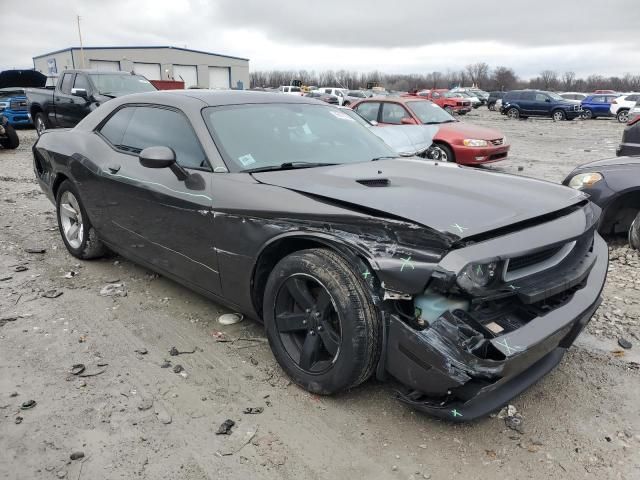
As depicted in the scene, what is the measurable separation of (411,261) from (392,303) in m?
0.25

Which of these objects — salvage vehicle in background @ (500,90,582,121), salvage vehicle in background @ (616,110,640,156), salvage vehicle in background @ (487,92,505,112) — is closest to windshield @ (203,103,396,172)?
salvage vehicle in background @ (616,110,640,156)

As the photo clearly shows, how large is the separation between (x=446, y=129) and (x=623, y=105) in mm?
23120

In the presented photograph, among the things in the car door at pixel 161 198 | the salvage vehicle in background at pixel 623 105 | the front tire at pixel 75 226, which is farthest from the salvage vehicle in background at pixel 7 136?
the salvage vehicle in background at pixel 623 105

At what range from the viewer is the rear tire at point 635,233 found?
15.8ft

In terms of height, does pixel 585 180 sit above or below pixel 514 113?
below

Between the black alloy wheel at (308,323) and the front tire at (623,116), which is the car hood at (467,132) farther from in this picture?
the front tire at (623,116)

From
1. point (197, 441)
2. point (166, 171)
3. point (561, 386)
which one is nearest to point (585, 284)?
point (561, 386)

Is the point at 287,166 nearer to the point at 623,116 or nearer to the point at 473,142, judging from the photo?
the point at 473,142

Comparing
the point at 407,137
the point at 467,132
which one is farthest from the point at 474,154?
the point at 407,137

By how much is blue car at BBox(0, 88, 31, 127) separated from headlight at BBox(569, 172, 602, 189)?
57.1 feet

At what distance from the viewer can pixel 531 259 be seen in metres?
2.37

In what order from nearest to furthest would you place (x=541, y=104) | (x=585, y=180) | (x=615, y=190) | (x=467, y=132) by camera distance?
(x=615, y=190) → (x=585, y=180) → (x=467, y=132) → (x=541, y=104)

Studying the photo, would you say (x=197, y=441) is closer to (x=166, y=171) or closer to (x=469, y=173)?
(x=166, y=171)

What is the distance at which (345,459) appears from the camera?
2.28 meters
